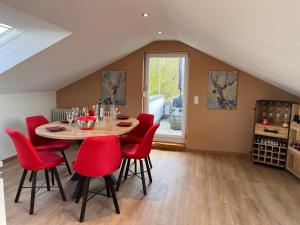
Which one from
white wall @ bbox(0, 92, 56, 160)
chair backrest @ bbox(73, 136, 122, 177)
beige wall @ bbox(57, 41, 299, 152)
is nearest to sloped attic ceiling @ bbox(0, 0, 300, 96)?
white wall @ bbox(0, 92, 56, 160)

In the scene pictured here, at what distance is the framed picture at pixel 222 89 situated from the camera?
4.58 metres

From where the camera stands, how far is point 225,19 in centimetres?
188

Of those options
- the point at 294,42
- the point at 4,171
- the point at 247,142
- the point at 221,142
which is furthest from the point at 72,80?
the point at 294,42

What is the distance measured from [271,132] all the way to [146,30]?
2784mm

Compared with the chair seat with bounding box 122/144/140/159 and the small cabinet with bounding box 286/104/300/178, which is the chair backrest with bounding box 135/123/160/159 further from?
the small cabinet with bounding box 286/104/300/178

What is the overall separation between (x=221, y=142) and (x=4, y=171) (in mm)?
3997

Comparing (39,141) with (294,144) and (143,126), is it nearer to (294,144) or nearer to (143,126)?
(143,126)

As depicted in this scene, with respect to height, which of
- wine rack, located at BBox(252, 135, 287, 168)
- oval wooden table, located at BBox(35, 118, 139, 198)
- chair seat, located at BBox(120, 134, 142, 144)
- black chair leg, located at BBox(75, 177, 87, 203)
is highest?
oval wooden table, located at BBox(35, 118, 139, 198)

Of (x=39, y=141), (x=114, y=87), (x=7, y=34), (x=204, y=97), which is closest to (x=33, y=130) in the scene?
(x=39, y=141)

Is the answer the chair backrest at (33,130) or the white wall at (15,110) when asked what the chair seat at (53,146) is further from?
the white wall at (15,110)

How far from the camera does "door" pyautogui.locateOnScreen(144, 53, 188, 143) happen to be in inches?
197

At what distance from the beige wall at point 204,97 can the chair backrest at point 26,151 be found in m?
2.89

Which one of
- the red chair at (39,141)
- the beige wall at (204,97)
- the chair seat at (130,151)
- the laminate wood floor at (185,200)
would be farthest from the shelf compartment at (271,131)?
the red chair at (39,141)

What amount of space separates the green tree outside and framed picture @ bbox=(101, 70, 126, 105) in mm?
639
